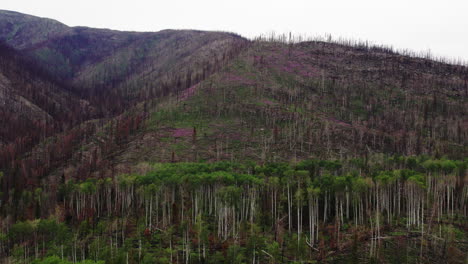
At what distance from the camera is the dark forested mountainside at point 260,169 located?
4959 cm

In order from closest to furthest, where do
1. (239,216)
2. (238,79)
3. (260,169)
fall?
(239,216), (260,169), (238,79)

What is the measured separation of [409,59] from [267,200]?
175m

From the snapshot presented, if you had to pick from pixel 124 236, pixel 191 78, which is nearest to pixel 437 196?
pixel 124 236

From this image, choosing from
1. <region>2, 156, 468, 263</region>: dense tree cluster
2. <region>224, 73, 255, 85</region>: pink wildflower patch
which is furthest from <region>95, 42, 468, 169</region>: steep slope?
<region>2, 156, 468, 263</region>: dense tree cluster

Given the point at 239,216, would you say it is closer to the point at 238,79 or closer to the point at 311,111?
the point at 311,111

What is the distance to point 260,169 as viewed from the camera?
7444cm

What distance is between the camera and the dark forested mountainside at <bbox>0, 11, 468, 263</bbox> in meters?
49.6

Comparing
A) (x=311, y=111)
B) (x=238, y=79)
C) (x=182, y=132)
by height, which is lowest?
(x=182, y=132)

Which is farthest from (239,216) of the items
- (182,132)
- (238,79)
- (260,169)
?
(238,79)

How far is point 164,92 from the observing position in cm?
18012

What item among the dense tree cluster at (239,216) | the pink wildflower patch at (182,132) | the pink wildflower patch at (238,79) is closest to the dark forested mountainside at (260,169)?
the dense tree cluster at (239,216)

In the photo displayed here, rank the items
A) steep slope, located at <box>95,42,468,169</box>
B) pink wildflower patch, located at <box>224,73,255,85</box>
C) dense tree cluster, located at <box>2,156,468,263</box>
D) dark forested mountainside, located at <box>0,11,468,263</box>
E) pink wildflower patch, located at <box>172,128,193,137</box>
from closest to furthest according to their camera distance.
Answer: dense tree cluster, located at <box>2,156,468,263</box>
dark forested mountainside, located at <box>0,11,468,263</box>
steep slope, located at <box>95,42,468,169</box>
pink wildflower patch, located at <box>172,128,193,137</box>
pink wildflower patch, located at <box>224,73,255,85</box>

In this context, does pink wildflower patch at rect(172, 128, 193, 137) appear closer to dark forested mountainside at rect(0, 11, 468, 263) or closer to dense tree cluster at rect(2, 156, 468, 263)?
dark forested mountainside at rect(0, 11, 468, 263)

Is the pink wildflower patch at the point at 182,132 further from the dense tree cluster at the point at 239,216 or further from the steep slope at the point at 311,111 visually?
the dense tree cluster at the point at 239,216
